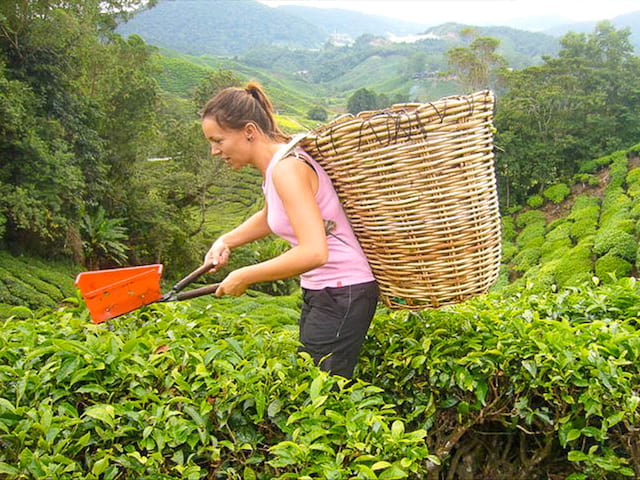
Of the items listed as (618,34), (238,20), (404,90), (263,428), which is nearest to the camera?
(263,428)

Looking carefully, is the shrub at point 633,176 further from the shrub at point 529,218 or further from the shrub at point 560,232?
the shrub at point 529,218

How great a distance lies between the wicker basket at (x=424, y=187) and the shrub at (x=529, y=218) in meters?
26.2

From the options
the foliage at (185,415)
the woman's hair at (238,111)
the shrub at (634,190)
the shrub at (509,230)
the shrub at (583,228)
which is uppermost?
the woman's hair at (238,111)

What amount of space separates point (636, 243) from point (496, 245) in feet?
53.7

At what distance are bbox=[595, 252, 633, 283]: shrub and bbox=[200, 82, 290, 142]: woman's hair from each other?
14438 mm

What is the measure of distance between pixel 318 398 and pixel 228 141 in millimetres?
828

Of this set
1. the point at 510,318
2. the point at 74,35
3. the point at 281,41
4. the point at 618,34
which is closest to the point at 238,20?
the point at 281,41

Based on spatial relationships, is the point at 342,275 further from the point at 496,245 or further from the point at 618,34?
the point at 618,34

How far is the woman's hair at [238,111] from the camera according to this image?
5.78ft

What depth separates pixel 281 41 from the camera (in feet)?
574

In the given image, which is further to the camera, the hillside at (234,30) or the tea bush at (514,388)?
the hillside at (234,30)

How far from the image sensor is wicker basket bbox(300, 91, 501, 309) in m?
1.60

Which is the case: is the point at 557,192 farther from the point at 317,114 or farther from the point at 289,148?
the point at 317,114

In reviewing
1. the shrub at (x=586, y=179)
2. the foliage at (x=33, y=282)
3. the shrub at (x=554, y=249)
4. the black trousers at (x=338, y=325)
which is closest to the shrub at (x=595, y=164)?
the shrub at (x=586, y=179)
